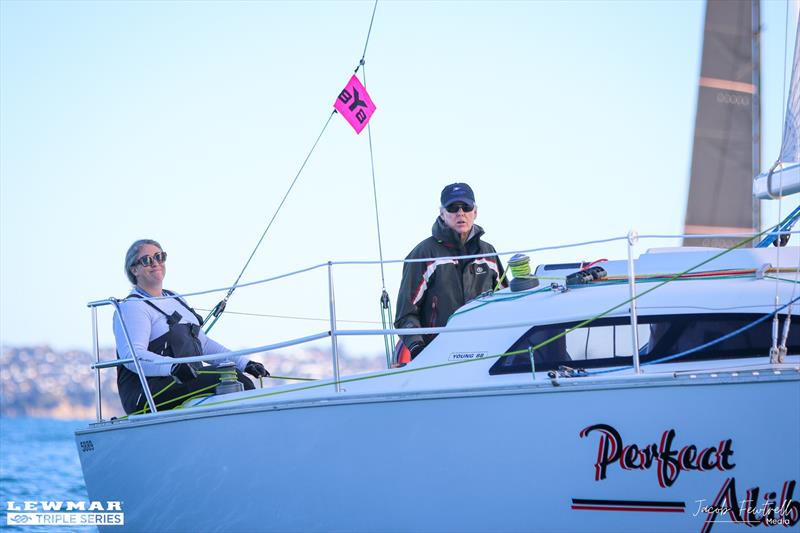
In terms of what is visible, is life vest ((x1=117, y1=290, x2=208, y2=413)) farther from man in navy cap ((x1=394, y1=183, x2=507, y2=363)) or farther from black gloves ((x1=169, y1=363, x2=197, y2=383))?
man in navy cap ((x1=394, y1=183, x2=507, y2=363))

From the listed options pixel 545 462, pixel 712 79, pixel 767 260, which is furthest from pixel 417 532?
pixel 712 79

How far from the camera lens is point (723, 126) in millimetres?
12664

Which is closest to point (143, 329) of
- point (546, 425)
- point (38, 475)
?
point (546, 425)

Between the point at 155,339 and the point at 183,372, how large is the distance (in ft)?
0.93

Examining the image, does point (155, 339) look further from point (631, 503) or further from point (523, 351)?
point (631, 503)

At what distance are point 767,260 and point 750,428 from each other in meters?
1.34

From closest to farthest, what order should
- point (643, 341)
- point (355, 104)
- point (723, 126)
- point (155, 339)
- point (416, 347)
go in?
1. point (643, 341)
2. point (416, 347)
3. point (155, 339)
4. point (355, 104)
5. point (723, 126)

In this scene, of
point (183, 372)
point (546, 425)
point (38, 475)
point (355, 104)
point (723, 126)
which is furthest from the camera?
point (38, 475)

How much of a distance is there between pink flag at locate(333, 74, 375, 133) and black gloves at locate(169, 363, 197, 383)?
247 cm

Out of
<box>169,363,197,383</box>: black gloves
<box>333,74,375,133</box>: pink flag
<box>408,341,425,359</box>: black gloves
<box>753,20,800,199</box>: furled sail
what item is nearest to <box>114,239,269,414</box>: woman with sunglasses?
<box>169,363,197,383</box>: black gloves

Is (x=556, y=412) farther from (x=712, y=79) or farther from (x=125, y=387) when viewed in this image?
(x=712, y=79)

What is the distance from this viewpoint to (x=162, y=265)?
22.2ft

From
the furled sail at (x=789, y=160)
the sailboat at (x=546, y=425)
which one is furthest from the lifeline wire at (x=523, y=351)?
the furled sail at (x=789, y=160)

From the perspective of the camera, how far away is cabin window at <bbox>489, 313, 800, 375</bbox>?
506cm
